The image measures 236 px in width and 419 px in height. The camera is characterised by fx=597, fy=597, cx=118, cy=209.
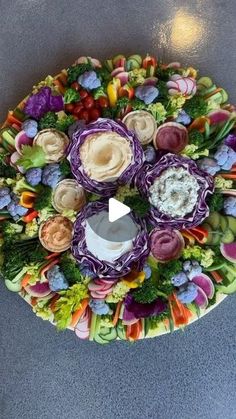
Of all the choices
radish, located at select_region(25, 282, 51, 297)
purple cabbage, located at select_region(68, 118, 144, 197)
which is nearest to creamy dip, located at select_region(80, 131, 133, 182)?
purple cabbage, located at select_region(68, 118, 144, 197)

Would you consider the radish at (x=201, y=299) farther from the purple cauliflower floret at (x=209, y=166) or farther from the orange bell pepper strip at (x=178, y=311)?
the purple cauliflower floret at (x=209, y=166)

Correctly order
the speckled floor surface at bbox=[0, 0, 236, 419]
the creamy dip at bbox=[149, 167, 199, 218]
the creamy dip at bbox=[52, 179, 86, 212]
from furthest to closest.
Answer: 1. the speckled floor surface at bbox=[0, 0, 236, 419]
2. the creamy dip at bbox=[52, 179, 86, 212]
3. the creamy dip at bbox=[149, 167, 199, 218]

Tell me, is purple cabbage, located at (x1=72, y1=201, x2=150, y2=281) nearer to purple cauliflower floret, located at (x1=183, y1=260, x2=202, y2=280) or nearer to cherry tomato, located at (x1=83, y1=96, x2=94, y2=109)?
purple cauliflower floret, located at (x1=183, y1=260, x2=202, y2=280)

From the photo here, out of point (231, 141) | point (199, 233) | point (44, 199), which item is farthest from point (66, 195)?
point (231, 141)

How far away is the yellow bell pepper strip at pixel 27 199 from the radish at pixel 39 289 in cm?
23

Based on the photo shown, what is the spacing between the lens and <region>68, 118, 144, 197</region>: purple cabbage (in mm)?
1642

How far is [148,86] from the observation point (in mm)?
1716

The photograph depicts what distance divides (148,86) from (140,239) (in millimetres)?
444

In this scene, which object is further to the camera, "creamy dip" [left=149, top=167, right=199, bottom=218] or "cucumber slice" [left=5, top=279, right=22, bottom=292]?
"cucumber slice" [left=5, top=279, right=22, bottom=292]

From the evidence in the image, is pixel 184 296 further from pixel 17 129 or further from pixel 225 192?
pixel 17 129

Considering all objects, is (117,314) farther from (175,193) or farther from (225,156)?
(225,156)

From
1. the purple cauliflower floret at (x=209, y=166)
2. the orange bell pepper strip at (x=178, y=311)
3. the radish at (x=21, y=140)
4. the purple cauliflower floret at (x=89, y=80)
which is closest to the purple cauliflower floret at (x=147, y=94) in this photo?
the purple cauliflower floret at (x=89, y=80)

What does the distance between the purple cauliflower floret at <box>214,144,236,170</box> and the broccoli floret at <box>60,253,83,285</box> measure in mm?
494

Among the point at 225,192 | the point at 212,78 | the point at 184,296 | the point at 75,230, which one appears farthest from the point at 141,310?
the point at 212,78
